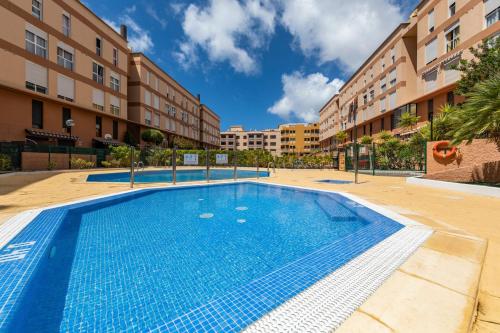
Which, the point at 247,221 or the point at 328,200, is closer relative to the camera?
the point at 247,221

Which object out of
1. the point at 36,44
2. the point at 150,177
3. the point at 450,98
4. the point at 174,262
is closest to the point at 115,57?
the point at 36,44

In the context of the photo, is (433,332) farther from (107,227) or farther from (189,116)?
(189,116)

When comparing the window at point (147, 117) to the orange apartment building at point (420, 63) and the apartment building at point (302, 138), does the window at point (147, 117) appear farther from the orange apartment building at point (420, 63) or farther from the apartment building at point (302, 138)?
the apartment building at point (302, 138)

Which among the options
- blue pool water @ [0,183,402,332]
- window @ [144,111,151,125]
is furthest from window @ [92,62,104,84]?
blue pool water @ [0,183,402,332]

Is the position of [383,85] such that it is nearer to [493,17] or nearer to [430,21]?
[430,21]

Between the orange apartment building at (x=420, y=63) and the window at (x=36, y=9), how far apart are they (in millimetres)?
31943

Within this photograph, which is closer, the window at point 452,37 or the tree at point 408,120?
the window at point 452,37

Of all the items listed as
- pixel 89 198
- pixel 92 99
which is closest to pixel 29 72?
pixel 92 99

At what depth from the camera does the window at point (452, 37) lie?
20.1 m

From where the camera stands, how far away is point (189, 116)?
49.3m

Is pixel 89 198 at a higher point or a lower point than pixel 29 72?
lower

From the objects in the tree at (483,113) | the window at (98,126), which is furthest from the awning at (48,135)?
the tree at (483,113)

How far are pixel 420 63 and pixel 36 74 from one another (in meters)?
39.1

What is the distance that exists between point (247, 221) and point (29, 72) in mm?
25382
